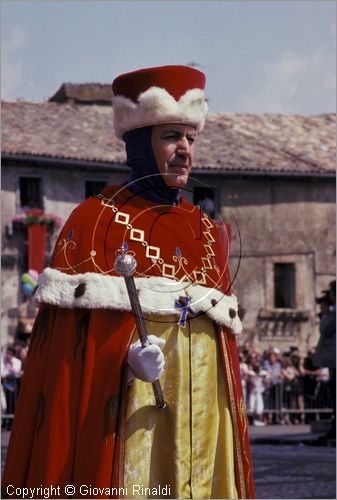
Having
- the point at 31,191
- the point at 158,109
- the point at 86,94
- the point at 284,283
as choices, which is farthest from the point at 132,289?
the point at 86,94

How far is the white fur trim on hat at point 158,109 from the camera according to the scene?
6.32m

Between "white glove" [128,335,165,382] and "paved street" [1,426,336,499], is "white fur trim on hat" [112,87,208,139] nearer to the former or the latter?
"white glove" [128,335,165,382]

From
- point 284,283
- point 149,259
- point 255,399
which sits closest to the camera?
point 149,259

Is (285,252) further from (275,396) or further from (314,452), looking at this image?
(314,452)

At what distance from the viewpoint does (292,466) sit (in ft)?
47.0

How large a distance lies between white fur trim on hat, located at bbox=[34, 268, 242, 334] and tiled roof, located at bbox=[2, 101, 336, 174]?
31094 millimetres

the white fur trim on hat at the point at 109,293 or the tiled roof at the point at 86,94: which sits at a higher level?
the tiled roof at the point at 86,94

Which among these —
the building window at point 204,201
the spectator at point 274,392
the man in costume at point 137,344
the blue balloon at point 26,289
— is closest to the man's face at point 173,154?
the man in costume at point 137,344

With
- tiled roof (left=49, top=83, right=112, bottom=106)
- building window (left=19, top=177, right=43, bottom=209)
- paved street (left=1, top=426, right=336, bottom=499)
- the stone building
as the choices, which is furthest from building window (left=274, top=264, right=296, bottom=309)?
paved street (left=1, top=426, right=336, bottom=499)

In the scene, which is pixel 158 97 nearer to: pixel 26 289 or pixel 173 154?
pixel 173 154

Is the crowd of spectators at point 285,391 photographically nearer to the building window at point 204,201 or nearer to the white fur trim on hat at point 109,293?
the building window at point 204,201

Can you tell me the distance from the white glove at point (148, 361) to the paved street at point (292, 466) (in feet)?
18.9

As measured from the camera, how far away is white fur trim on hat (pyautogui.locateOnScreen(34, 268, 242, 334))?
245 inches

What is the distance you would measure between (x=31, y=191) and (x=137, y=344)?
3293 centimetres
